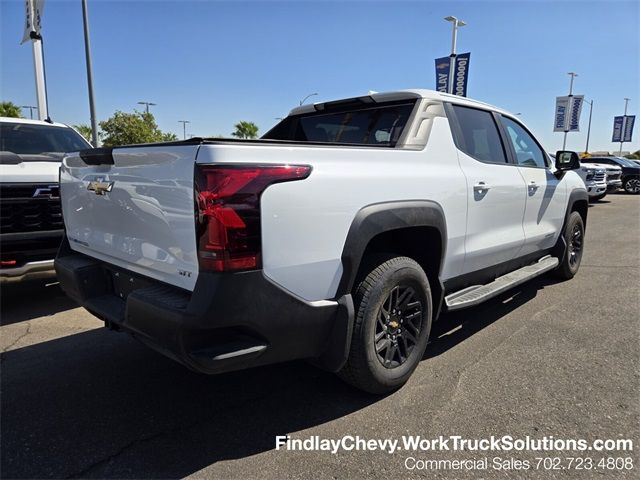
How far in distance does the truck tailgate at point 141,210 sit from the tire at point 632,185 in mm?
24098

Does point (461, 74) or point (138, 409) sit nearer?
point (138, 409)

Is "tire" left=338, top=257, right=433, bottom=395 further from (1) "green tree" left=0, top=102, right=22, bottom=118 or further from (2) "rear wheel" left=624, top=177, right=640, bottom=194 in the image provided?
(1) "green tree" left=0, top=102, right=22, bottom=118

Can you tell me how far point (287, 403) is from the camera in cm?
291

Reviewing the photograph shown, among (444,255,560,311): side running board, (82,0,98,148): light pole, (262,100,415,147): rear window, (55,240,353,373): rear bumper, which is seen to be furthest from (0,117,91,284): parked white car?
(82,0,98,148): light pole

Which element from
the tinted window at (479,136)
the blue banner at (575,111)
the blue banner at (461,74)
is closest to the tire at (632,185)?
the blue banner at (461,74)

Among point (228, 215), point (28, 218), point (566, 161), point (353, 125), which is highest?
point (353, 125)

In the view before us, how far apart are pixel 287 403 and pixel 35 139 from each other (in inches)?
199

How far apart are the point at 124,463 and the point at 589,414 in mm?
2641

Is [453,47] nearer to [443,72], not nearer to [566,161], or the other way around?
[443,72]

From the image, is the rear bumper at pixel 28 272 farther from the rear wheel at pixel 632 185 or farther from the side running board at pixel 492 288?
the rear wheel at pixel 632 185

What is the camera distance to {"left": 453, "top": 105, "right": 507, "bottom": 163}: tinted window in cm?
362

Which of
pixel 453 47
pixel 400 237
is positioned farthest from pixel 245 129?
pixel 400 237

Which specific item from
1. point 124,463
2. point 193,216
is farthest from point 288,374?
point 193,216

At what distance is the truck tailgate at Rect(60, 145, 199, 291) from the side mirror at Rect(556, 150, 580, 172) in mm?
4320
